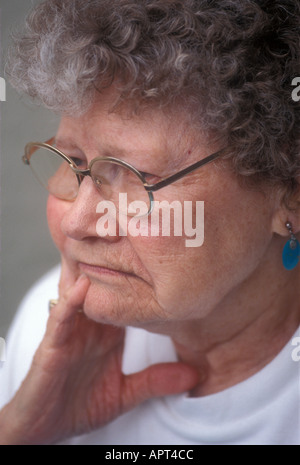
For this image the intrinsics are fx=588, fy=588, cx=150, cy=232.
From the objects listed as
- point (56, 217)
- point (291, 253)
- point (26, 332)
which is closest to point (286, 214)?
point (291, 253)

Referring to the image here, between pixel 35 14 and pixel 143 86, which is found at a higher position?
pixel 35 14

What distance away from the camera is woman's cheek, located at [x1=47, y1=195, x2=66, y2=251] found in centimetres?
117

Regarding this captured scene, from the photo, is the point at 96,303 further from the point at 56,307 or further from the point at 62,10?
the point at 62,10

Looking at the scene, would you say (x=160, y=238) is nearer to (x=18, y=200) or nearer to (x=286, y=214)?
(x=286, y=214)

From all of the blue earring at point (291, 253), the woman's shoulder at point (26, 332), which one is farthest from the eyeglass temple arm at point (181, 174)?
the woman's shoulder at point (26, 332)

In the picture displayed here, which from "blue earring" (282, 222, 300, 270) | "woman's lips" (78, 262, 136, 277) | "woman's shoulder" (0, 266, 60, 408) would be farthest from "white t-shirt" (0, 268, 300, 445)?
"woman's lips" (78, 262, 136, 277)

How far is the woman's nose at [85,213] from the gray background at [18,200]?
0.54 feet

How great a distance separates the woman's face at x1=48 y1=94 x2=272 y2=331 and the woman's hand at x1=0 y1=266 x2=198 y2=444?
0.20 metres

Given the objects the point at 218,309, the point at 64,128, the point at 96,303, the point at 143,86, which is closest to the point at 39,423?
the point at 96,303

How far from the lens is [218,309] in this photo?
46.9 inches

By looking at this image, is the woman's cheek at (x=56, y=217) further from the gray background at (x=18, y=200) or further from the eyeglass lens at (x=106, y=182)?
the gray background at (x=18, y=200)

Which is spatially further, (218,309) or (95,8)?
(218,309)

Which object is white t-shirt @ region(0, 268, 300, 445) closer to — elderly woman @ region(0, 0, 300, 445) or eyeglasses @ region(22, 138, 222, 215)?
elderly woman @ region(0, 0, 300, 445)
